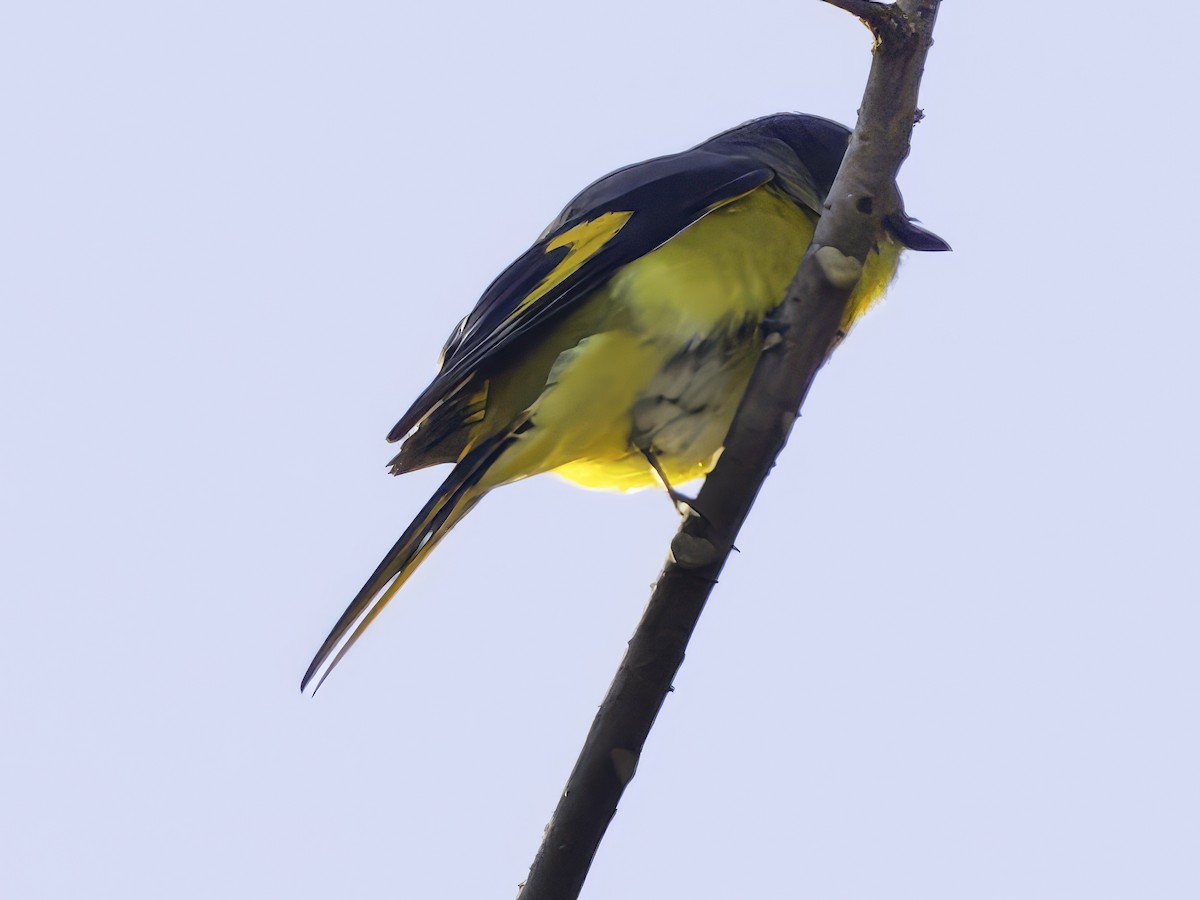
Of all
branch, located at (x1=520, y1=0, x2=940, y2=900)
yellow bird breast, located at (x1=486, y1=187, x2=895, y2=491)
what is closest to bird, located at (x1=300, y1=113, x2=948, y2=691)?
yellow bird breast, located at (x1=486, y1=187, x2=895, y2=491)

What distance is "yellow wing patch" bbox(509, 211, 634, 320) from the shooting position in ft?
11.9

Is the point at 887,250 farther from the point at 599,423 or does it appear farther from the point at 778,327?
the point at 778,327

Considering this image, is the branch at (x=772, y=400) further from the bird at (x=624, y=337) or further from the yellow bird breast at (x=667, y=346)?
the yellow bird breast at (x=667, y=346)

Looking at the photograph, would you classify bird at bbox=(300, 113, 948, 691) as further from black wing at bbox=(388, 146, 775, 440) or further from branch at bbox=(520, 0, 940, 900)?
branch at bbox=(520, 0, 940, 900)

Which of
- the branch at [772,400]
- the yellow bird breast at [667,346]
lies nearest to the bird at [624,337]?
the yellow bird breast at [667,346]

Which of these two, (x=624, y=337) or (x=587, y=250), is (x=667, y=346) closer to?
(x=624, y=337)

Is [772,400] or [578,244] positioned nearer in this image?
[772,400]

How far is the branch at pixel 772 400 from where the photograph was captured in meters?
2.63

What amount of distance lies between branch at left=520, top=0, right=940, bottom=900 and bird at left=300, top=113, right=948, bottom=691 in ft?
1.70

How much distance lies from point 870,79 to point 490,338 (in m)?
1.21

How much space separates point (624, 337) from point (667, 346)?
0.11 metres

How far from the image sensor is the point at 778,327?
2818 millimetres

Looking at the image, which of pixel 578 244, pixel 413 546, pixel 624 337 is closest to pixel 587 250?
pixel 578 244

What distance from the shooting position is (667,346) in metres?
3.55
